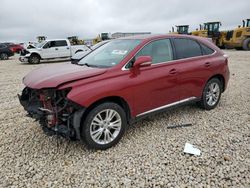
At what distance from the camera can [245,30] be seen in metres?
19.6

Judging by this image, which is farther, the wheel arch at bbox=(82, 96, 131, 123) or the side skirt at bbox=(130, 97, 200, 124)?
the side skirt at bbox=(130, 97, 200, 124)

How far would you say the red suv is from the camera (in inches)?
115

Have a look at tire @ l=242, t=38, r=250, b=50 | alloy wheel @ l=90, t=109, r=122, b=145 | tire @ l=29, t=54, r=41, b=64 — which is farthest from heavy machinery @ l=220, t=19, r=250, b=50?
alloy wheel @ l=90, t=109, r=122, b=145

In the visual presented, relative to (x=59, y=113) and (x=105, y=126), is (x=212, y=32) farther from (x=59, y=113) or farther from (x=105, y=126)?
(x=59, y=113)

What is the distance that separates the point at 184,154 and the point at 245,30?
20.5 meters

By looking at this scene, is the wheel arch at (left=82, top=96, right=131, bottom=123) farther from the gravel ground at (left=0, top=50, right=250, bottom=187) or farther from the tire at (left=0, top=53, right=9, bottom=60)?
→ the tire at (left=0, top=53, right=9, bottom=60)

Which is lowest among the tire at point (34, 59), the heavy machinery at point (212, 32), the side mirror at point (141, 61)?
the tire at point (34, 59)

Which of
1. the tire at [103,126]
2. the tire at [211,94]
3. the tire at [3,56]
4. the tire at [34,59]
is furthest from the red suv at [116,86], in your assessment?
the tire at [3,56]

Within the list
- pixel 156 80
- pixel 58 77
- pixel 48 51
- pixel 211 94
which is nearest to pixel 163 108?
pixel 156 80

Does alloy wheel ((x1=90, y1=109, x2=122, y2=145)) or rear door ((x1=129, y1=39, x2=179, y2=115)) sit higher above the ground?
rear door ((x1=129, y1=39, x2=179, y2=115))

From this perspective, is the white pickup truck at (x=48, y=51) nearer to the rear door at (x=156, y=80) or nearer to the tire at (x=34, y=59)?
the tire at (x=34, y=59)

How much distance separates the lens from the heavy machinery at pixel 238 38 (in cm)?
1963

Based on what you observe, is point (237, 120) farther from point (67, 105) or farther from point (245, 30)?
point (245, 30)

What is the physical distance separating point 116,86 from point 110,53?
3.10 feet
